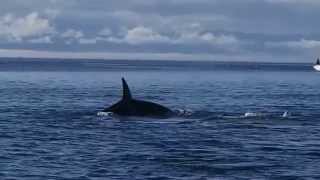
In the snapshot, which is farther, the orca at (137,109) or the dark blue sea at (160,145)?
the orca at (137,109)

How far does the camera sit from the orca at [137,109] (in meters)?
42.8

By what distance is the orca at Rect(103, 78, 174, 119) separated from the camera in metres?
42.8

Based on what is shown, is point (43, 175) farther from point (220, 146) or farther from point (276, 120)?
point (276, 120)

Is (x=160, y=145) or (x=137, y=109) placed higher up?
(x=137, y=109)

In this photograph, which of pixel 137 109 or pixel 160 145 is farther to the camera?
pixel 137 109

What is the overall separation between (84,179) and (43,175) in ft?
4.74

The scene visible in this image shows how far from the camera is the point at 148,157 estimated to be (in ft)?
90.9

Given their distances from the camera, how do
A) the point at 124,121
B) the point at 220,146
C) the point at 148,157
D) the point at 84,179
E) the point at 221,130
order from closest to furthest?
the point at 84,179 → the point at 148,157 → the point at 220,146 → the point at 221,130 → the point at 124,121

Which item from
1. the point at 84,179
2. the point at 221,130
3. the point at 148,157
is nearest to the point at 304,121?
the point at 221,130

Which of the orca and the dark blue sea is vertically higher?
the orca

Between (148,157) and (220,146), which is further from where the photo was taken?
(220,146)

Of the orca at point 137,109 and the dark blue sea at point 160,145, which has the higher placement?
the orca at point 137,109

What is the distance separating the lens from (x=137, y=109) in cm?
4325

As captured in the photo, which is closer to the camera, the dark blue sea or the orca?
the dark blue sea
